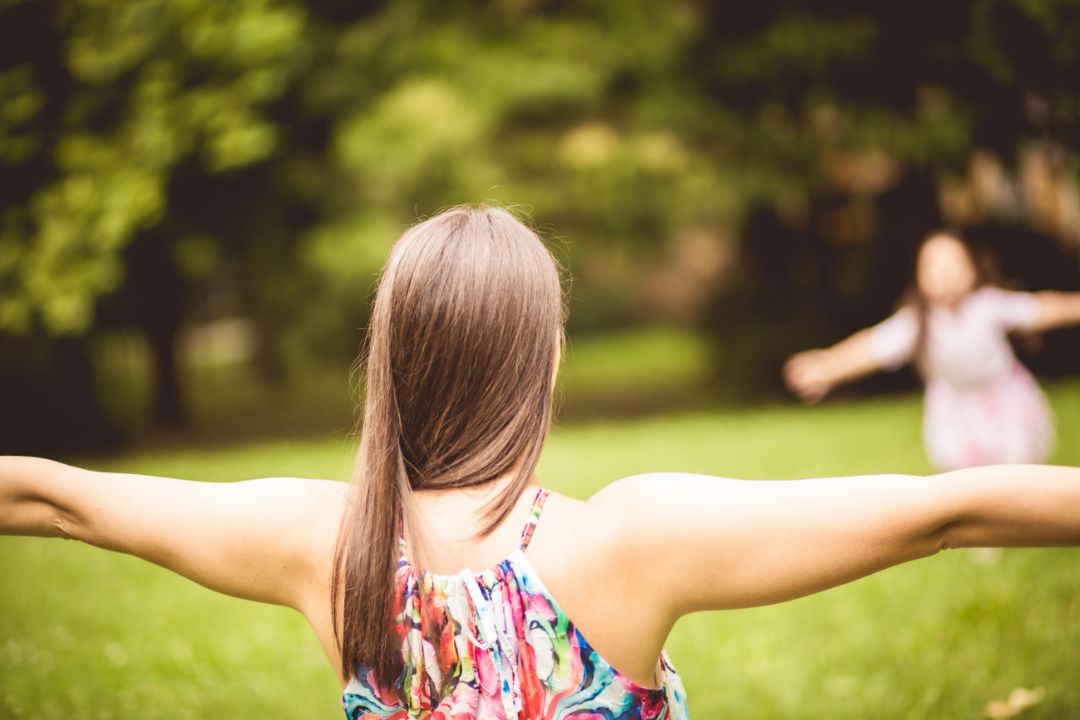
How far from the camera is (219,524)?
1645 mm

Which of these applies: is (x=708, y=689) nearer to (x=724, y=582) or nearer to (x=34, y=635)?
(x=724, y=582)

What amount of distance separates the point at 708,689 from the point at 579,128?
38.2 feet

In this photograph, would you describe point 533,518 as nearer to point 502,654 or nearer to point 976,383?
point 502,654

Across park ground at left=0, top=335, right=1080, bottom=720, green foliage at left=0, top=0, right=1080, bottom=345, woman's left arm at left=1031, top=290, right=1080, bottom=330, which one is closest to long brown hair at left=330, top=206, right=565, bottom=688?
park ground at left=0, top=335, right=1080, bottom=720

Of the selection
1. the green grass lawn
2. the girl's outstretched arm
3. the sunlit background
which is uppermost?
the sunlit background

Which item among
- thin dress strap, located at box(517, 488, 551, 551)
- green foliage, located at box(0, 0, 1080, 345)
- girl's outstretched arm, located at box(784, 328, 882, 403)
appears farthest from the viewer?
green foliage, located at box(0, 0, 1080, 345)

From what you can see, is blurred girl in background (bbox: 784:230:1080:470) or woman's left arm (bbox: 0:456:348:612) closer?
woman's left arm (bbox: 0:456:348:612)

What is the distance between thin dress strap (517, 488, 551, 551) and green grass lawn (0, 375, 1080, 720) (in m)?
1.59

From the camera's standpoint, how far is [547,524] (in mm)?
1575

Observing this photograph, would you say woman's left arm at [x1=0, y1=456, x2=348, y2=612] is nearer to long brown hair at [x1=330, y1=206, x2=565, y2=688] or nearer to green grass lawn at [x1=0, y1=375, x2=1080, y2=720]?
long brown hair at [x1=330, y1=206, x2=565, y2=688]

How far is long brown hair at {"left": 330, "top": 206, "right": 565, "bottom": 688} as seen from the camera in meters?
1.59

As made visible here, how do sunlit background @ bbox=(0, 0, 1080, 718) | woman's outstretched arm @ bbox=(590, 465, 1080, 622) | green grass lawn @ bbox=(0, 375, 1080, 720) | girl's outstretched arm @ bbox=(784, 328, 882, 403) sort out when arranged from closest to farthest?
woman's outstretched arm @ bbox=(590, 465, 1080, 622) < green grass lawn @ bbox=(0, 375, 1080, 720) < girl's outstretched arm @ bbox=(784, 328, 882, 403) < sunlit background @ bbox=(0, 0, 1080, 718)

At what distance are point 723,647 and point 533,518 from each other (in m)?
3.58

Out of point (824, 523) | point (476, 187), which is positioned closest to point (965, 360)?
point (824, 523)
